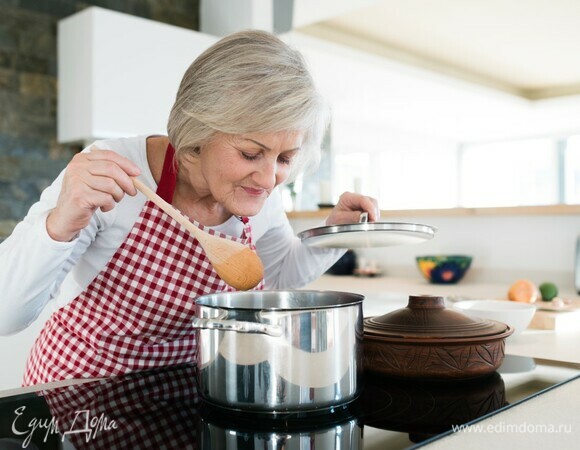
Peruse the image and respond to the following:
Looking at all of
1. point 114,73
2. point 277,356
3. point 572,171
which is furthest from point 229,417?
point 572,171

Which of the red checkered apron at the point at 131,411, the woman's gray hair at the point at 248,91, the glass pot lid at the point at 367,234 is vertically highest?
the woman's gray hair at the point at 248,91

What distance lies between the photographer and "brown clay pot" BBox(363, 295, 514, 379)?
82cm

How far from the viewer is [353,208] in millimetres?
1269

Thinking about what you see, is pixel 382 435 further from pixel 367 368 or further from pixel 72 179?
pixel 72 179

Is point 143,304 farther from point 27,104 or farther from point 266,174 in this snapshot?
point 27,104

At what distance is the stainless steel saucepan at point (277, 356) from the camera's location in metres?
0.66

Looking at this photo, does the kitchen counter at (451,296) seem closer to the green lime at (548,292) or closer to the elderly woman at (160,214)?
the green lime at (548,292)

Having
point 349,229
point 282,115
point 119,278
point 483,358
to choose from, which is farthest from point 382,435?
point 119,278

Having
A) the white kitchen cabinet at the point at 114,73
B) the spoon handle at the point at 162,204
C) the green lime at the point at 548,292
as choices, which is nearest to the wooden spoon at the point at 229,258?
the spoon handle at the point at 162,204

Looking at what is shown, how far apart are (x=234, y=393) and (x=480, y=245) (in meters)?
1.94

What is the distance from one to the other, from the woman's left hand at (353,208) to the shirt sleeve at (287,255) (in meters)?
0.14

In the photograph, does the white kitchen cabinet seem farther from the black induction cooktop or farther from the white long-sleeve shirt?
the black induction cooktop

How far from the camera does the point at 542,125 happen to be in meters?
7.75

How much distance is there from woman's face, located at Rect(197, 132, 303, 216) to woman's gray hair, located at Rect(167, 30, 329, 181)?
16mm
